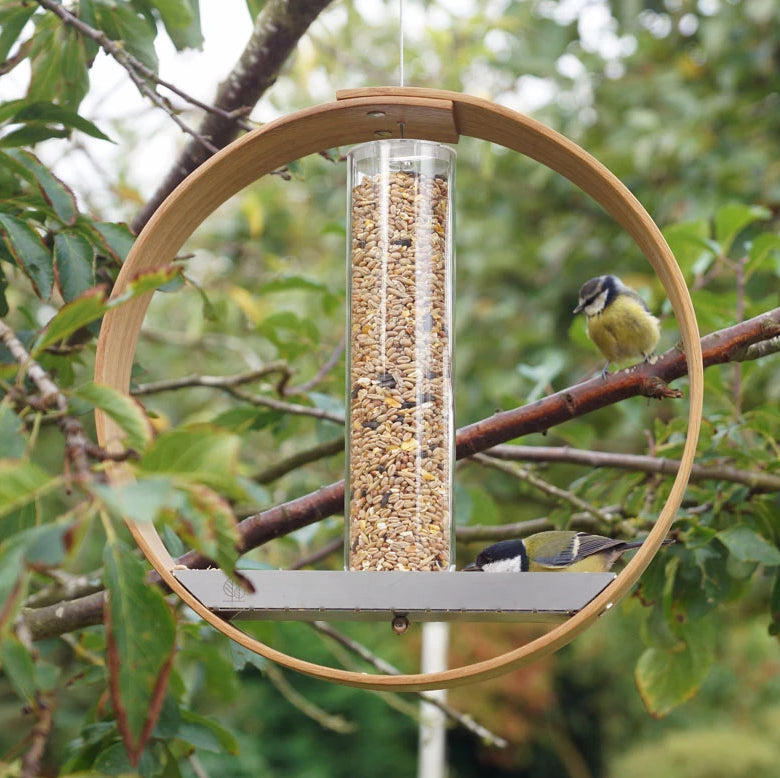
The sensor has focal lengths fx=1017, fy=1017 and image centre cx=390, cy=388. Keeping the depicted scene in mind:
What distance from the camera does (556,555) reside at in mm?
1354

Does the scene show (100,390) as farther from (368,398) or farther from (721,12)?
(721,12)

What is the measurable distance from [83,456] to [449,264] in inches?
32.3

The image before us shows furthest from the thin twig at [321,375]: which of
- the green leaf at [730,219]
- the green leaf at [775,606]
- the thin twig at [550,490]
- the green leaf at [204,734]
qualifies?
the green leaf at [775,606]

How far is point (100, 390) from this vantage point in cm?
73

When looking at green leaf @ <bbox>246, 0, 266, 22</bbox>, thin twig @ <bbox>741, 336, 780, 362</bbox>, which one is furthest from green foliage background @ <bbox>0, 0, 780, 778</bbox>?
thin twig @ <bbox>741, 336, 780, 362</bbox>

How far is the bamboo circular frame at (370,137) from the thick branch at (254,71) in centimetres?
38

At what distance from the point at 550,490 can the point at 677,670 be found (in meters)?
0.37

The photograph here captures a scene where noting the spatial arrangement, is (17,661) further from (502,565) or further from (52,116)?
(52,116)

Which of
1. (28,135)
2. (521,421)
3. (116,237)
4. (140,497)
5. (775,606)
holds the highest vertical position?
(28,135)

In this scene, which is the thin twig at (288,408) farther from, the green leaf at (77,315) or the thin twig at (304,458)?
the green leaf at (77,315)

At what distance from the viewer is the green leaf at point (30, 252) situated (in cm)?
124

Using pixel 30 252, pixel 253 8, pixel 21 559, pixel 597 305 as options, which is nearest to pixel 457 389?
pixel 597 305

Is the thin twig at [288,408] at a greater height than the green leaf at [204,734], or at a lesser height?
greater

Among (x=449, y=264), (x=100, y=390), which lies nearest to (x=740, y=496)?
(x=449, y=264)
